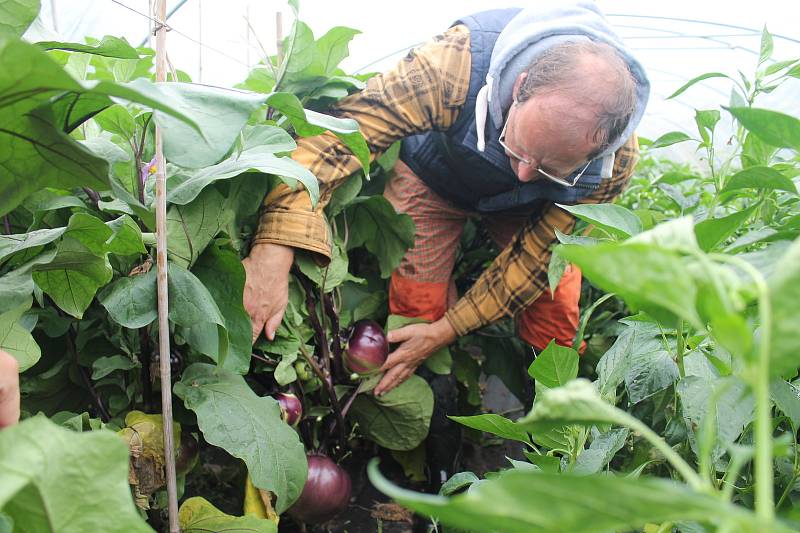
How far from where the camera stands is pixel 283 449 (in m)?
0.73

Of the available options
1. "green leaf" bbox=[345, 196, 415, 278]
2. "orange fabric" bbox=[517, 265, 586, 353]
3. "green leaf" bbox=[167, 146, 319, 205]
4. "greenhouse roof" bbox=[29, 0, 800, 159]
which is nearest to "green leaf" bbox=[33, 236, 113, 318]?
"green leaf" bbox=[167, 146, 319, 205]

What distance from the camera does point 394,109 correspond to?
1098mm

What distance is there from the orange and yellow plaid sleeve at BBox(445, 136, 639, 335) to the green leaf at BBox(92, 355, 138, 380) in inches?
26.7

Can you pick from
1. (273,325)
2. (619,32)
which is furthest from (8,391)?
(619,32)

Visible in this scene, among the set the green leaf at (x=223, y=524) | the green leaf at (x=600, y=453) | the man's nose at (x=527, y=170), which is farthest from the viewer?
the man's nose at (x=527, y=170)

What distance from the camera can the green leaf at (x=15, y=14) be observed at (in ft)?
1.50

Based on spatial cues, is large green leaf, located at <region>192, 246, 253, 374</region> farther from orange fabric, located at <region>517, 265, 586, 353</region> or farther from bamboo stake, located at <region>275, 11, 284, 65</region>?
orange fabric, located at <region>517, 265, 586, 353</region>

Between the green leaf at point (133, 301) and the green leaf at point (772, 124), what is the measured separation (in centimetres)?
54

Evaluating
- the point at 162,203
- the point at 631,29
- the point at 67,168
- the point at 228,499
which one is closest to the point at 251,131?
the point at 162,203

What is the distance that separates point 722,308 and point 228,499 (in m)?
1.11

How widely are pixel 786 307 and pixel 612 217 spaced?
31 cm

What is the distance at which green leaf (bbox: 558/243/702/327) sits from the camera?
0.24 metres

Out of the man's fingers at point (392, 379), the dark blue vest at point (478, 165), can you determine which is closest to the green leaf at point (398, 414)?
the man's fingers at point (392, 379)

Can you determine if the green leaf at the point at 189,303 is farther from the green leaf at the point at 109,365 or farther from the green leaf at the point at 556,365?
the green leaf at the point at 556,365
